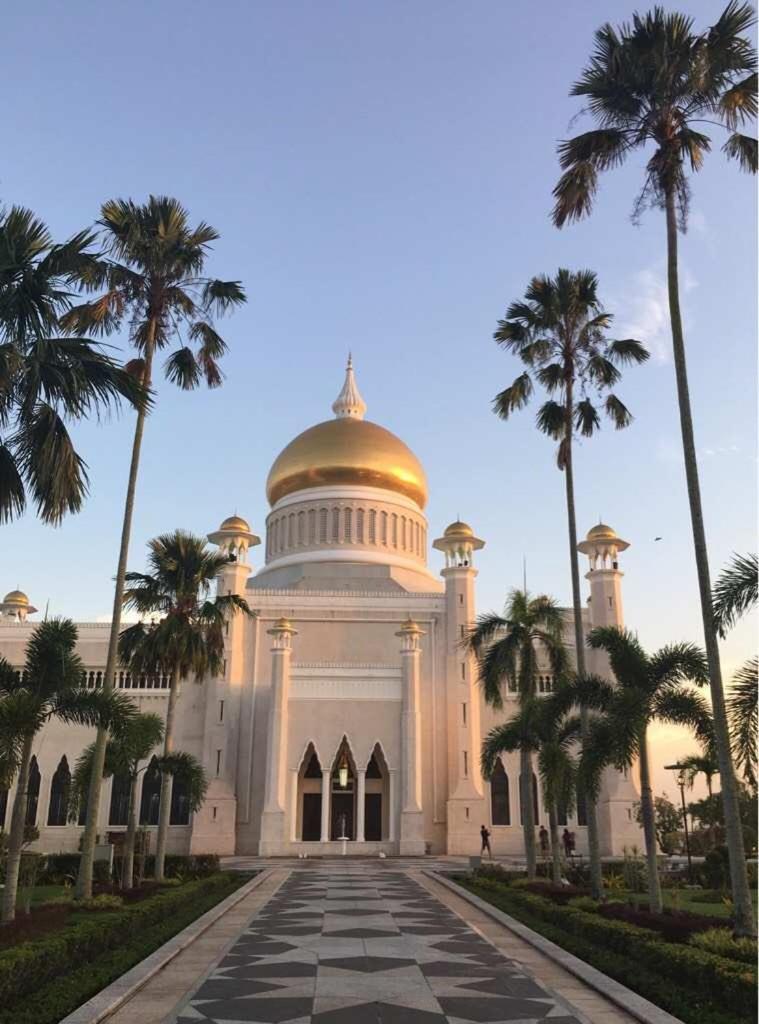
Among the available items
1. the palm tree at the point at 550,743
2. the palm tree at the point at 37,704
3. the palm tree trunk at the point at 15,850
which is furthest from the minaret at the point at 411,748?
the palm tree trunk at the point at 15,850

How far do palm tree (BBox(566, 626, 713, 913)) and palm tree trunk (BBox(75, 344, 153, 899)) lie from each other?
8705mm

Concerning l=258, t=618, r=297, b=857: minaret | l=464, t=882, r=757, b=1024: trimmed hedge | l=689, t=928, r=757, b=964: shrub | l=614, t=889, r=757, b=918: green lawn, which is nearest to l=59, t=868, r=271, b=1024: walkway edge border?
l=464, t=882, r=757, b=1024: trimmed hedge

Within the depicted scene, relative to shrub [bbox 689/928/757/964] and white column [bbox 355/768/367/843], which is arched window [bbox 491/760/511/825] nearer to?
white column [bbox 355/768/367/843]

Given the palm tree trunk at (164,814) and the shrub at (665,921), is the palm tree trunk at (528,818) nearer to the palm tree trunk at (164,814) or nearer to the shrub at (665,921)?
the shrub at (665,921)

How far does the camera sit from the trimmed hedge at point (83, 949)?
321 inches

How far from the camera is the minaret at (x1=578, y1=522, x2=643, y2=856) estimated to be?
3562 cm

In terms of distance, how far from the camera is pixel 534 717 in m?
20.7

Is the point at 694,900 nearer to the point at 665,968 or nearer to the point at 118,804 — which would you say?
the point at 665,968

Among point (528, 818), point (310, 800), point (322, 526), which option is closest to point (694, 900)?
point (528, 818)

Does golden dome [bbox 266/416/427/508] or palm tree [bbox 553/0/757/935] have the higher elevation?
golden dome [bbox 266/416/427/508]

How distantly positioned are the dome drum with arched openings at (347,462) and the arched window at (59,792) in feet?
56.2

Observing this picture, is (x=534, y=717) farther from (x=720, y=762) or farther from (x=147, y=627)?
(x=147, y=627)

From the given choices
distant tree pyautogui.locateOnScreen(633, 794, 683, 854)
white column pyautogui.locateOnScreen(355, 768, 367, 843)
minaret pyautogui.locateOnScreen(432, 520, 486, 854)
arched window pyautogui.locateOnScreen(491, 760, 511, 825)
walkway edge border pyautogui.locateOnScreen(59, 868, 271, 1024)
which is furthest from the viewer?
distant tree pyautogui.locateOnScreen(633, 794, 683, 854)

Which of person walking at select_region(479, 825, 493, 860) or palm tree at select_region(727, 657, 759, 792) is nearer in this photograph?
palm tree at select_region(727, 657, 759, 792)
